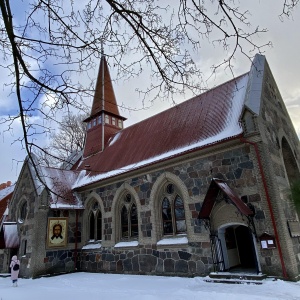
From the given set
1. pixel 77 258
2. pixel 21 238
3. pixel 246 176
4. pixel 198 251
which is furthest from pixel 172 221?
pixel 21 238

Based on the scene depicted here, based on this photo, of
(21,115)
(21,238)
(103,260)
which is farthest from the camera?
(21,238)

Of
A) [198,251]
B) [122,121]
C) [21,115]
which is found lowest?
[198,251]

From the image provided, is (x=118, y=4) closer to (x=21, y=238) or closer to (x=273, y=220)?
(x=273, y=220)

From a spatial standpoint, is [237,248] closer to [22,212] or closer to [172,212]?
[172,212]

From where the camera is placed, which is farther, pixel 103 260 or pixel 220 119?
pixel 103 260

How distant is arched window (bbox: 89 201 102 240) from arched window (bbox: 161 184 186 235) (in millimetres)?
4444

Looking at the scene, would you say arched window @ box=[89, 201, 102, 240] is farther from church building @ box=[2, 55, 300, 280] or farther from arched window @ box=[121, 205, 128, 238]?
arched window @ box=[121, 205, 128, 238]

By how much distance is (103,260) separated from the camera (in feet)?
42.7

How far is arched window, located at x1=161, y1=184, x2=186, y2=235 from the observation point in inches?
425

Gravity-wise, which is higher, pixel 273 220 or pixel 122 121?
pixel 122 121

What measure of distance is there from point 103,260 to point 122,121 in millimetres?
10899

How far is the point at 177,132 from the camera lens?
12.6 m

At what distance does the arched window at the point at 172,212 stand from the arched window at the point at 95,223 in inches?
175

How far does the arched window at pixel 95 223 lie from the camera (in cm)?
1426
